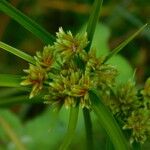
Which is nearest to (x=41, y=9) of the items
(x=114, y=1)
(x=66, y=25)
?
(x=66, y=25)

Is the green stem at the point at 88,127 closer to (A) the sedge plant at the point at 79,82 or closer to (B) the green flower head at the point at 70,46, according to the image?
(A) the sedge plant at the point at 79,82

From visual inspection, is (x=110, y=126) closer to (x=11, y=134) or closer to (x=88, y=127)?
(x=88, y=127)

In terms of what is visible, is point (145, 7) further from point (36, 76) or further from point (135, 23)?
point (36, 76)


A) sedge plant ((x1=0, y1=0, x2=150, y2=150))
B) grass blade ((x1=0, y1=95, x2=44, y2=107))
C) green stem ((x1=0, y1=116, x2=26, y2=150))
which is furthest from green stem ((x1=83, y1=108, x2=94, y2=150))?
green stem ((x1=0, y1=116, x2=26, y2=150))

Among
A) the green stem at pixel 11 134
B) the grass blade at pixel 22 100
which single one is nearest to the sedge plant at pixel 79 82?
the grass blade at pixel 22 100

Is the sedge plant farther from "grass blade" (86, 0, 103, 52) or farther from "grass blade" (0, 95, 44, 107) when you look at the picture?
"grass blade" (0, 95, 44, 107)

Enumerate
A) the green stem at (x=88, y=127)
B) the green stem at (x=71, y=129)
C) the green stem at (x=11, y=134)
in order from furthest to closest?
the green stem at (x=11, y=134), the green stem at (x=88, y=127), the green stem at (x=71, y=129)

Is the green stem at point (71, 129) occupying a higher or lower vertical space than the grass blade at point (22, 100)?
lower
